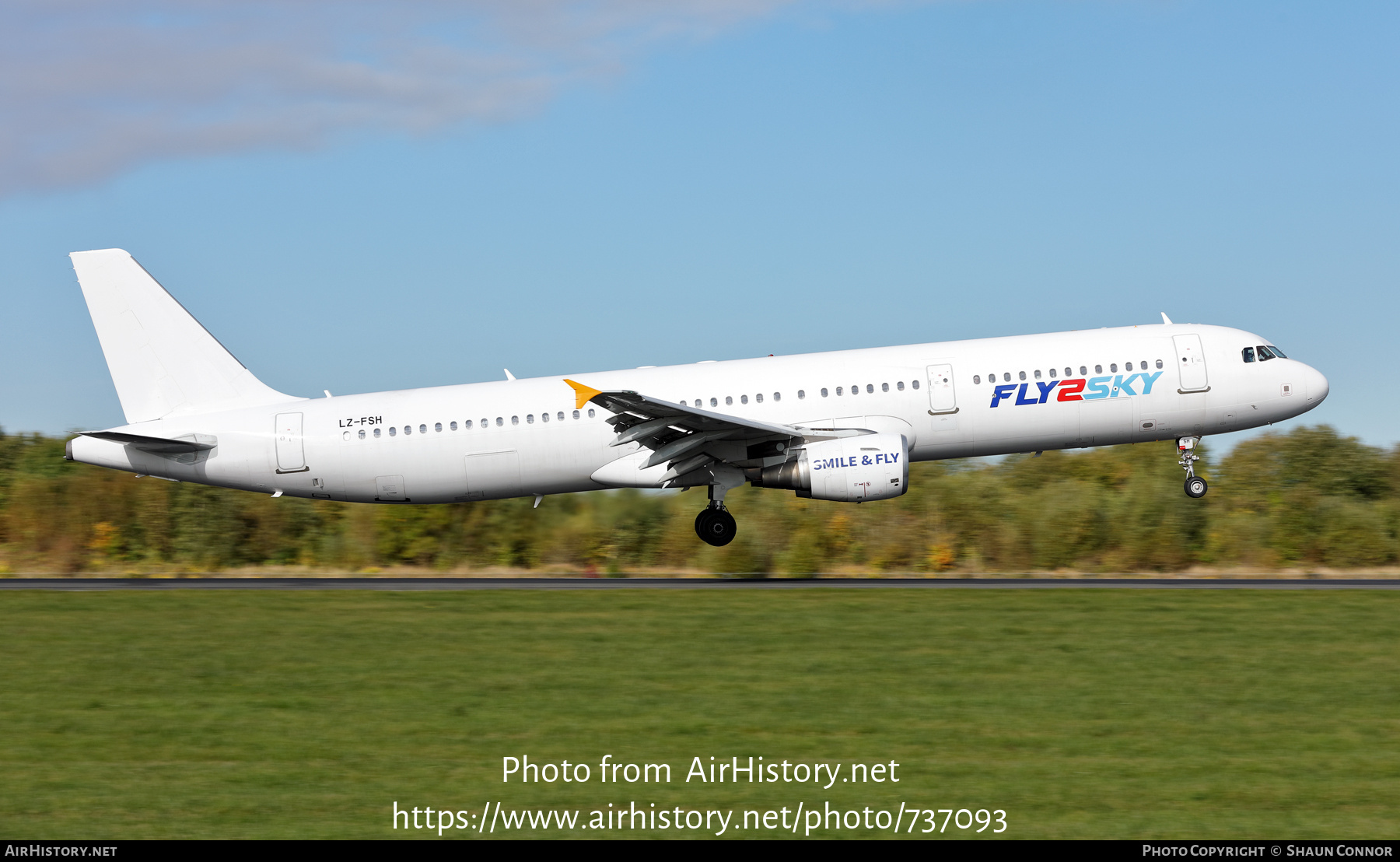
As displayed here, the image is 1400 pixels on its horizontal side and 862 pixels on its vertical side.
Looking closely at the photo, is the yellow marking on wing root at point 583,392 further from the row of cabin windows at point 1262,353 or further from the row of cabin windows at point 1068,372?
the row of cabin windows at point 1262,353

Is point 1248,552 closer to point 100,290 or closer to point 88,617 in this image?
point 88,617

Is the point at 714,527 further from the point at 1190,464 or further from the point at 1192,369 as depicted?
the point at 1192,369

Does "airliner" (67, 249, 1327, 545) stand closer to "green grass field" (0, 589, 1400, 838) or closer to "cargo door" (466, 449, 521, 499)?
"cargo door" (466, 449, 521, 499)

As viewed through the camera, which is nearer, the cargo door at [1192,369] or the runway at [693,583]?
the runway at [693,583]

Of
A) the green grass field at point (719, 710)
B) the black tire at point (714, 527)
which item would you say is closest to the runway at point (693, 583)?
the black tire at point (714, 527)

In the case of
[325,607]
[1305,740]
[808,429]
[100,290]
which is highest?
[100,290]

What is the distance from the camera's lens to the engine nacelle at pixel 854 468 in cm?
2541

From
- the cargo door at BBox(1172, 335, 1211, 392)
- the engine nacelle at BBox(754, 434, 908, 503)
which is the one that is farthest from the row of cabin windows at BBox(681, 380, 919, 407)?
the cargo door at BBox(1172, 335, 1211, 392)

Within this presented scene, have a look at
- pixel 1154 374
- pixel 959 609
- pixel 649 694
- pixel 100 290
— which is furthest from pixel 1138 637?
pixel 100 290

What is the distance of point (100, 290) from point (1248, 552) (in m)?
27.4

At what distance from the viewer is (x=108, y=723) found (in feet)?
45.4

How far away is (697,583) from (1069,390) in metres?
8.64

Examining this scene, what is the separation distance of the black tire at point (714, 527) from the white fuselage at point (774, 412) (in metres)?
2.15

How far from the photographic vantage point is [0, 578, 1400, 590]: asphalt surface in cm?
2527
